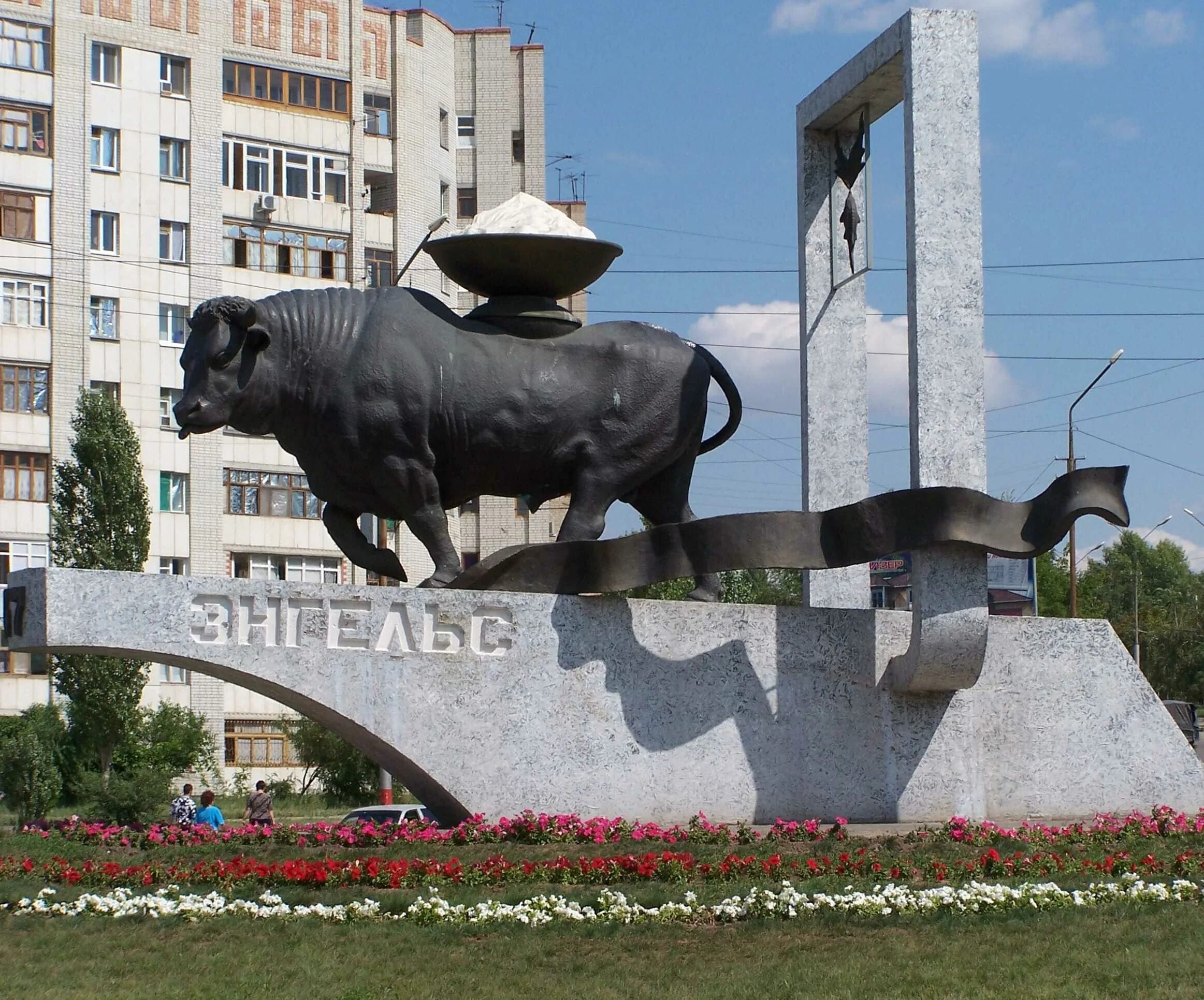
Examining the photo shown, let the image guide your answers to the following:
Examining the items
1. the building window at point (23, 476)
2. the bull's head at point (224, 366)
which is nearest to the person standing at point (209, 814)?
the bull's head at point (224, 366)

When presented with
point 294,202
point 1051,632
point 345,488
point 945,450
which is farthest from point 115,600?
point 294,202

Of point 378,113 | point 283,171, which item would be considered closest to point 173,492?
point 283,171

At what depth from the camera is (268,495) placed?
42.5m

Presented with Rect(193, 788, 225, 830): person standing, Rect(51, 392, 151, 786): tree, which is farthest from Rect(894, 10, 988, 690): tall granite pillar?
Rect(51, 392, 151, 786): tree

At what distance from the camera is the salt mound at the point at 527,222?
45.5ft

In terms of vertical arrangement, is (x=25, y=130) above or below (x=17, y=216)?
above

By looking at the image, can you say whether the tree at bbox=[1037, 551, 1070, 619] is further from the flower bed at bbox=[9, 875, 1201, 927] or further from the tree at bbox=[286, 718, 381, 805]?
the flower bed at bbox=[9, 875, 1201, 927]

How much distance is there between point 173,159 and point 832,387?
100 feet

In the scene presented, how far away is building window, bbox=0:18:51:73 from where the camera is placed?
40.8m

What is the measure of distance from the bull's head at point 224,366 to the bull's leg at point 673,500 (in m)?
3.21

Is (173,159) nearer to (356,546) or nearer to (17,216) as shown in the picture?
(17,216)

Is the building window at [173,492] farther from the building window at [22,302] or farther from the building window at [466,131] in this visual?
the building window at [466,131]

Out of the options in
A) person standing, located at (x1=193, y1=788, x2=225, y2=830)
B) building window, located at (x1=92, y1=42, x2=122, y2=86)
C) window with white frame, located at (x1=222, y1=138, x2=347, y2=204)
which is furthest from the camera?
window with white frame, located at (x1=222, y1=138, x2=347, y2=204)

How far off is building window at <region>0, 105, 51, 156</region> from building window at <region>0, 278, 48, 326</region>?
3042mm
